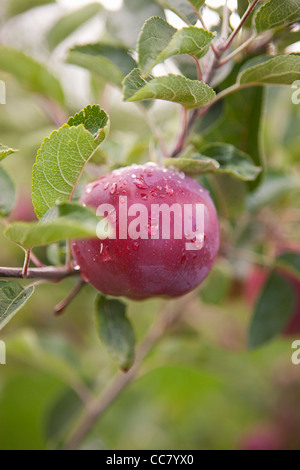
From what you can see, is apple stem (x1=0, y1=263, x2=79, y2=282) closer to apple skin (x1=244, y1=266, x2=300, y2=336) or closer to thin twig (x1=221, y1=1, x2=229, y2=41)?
thin twig (x1=221, y1=1, x2=229, y2=41)

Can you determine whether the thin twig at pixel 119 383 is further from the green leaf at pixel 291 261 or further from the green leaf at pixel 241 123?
the green leaf at pixel 241 123

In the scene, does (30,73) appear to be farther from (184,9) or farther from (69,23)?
(184,9)

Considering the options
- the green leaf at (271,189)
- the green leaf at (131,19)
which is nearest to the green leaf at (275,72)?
the green leaf at (131,19)

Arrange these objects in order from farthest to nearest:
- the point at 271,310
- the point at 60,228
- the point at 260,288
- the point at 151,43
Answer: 1. the point at 260,288
2. the point at 271,310
3. the point at 151,43
4. the point at 60,228

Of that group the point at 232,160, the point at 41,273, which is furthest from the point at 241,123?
the point at 41,273

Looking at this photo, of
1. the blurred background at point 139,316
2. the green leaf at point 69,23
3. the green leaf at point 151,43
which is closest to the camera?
the green leaf at point 151,43

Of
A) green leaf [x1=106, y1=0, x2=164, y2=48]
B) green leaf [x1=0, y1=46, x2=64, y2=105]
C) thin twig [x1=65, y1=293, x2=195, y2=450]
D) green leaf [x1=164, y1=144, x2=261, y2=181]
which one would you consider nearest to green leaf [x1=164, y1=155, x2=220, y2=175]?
green leaf [x1=164, y1=144, x2=261, y2=181]
